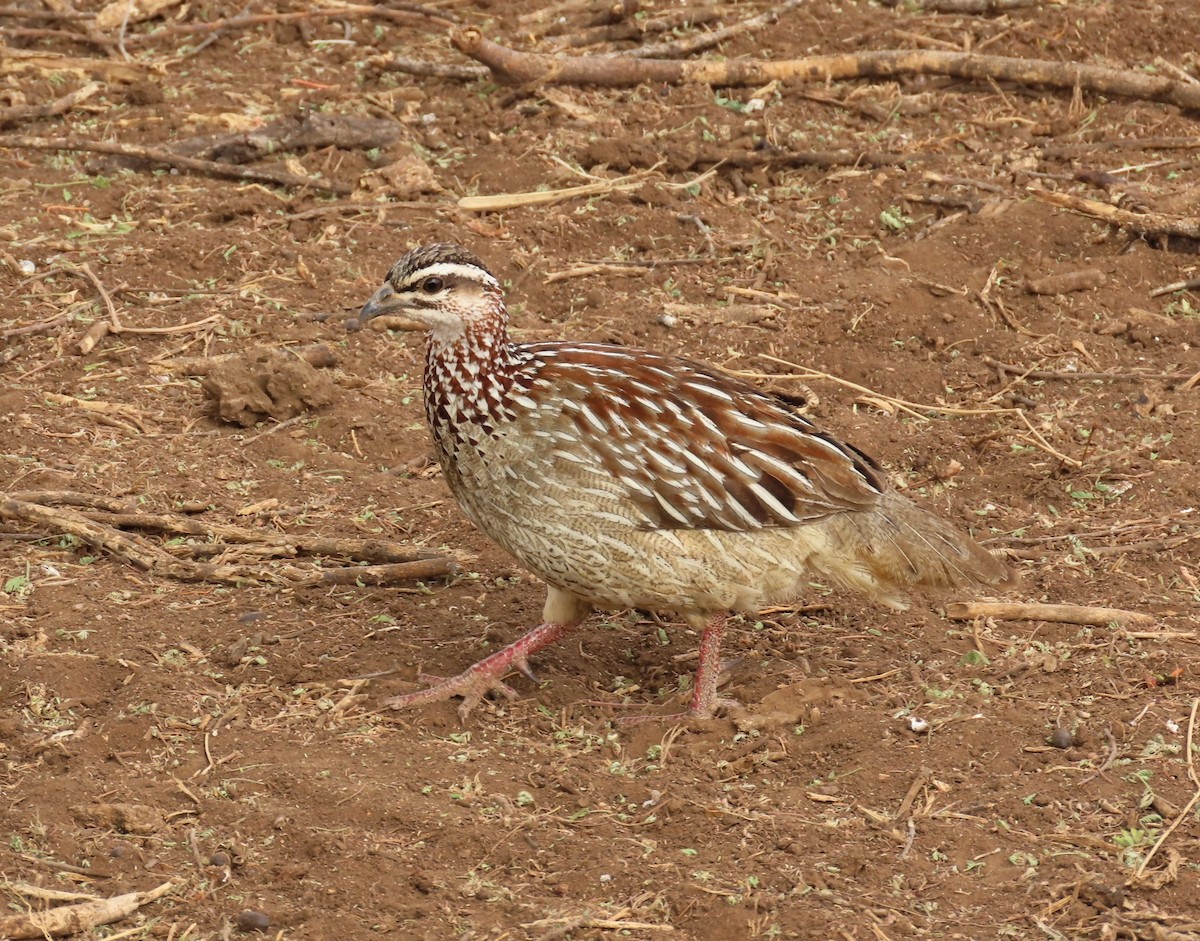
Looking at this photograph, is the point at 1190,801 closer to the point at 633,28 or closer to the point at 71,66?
the point at 633,28

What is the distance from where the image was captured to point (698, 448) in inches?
242

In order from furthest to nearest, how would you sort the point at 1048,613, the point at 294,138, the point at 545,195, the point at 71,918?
the point at 294,138 → the point at 545,195 → the point at 1048,613 → the point at 71,918

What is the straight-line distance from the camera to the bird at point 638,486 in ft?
19.7

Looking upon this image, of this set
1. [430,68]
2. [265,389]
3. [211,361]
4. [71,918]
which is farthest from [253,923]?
[430,68]

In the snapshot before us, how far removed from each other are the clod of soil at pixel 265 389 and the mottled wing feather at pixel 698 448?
6.48 feet

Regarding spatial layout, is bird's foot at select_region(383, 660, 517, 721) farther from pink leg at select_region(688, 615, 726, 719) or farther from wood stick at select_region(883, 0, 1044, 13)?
wood stick at select_region(883, 0, 1044, 13)

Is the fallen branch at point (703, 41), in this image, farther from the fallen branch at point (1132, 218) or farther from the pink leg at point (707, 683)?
the pink leg at point (707, 683)

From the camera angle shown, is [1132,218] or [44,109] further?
[44,109]

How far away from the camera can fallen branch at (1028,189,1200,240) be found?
9180 millimetres

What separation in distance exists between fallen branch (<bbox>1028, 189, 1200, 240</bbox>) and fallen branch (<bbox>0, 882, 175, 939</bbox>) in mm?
6727

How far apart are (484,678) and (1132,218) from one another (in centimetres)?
507

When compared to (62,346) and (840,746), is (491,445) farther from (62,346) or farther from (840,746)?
(62,346)

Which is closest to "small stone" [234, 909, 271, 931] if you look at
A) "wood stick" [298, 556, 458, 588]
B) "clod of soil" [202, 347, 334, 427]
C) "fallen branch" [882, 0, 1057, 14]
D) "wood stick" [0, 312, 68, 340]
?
"wood stick" [298, 556, 458, 588]

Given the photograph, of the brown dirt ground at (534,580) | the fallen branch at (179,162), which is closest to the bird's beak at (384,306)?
the brown dirt ground at (534,580)
